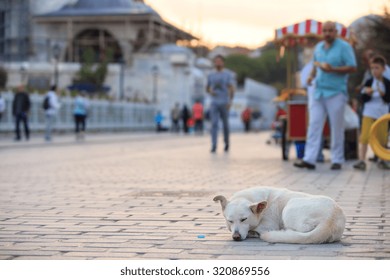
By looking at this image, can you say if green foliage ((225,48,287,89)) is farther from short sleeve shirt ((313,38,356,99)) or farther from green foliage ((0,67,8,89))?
short sleeve shirt ((313,38,356,99))

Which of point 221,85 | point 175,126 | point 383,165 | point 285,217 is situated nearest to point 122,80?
point 175,126

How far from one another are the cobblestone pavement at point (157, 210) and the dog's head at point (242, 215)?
82mm

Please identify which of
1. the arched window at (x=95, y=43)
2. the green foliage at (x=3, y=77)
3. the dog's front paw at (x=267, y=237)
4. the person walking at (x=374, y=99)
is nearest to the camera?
the dog's front paw at (x=267, y=237)

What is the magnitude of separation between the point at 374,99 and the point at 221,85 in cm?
565

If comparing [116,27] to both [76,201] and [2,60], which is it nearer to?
[2,60]

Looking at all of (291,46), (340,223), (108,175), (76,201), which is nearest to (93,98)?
(291,46)

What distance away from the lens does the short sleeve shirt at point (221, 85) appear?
19.1 m

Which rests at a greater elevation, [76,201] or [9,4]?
[9,4]

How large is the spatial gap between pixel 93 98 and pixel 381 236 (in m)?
47.3

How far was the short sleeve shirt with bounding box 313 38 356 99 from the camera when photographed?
12984 mm

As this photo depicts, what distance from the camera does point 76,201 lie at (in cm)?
873

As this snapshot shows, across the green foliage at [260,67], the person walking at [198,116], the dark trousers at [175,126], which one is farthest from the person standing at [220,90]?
the green foliage at [260,67]

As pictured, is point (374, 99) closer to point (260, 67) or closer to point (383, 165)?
point (383, 165)

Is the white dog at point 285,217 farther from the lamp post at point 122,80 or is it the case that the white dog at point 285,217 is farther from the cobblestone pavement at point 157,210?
the lamp post at point 122,80
